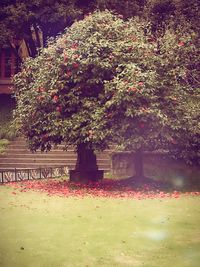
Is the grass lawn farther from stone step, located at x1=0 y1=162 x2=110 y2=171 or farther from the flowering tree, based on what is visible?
the flowering tree

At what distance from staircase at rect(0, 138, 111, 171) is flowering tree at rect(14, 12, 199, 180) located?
18.4 feet

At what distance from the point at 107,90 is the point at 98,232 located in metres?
6.97

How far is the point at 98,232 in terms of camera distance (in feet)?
31.0

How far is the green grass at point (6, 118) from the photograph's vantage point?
26.6 m

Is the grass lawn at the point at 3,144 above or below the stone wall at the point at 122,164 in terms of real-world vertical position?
above

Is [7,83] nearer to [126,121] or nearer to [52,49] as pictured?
A: [52,49]

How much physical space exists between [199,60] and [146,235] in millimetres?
12122

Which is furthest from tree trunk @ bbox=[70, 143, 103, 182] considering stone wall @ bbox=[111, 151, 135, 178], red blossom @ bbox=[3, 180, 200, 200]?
stone wall @ bbox=[111, 151, 135, 178]

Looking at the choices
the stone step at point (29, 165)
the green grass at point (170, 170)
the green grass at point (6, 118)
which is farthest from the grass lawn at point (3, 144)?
the green grass at point (170, 170)

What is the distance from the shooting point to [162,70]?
16.6 meters

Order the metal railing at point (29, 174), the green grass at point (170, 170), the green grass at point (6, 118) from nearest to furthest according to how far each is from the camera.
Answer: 1. the metal railing at point (29, 174)
2. the green grass at point (170, 170)
3. the green grass at point (6, 118)

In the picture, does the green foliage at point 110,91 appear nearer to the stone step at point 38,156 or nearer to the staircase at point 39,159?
the staircase at point 39,159

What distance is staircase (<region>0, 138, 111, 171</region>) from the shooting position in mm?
22719

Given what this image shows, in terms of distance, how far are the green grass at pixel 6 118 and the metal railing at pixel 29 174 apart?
215 inches
